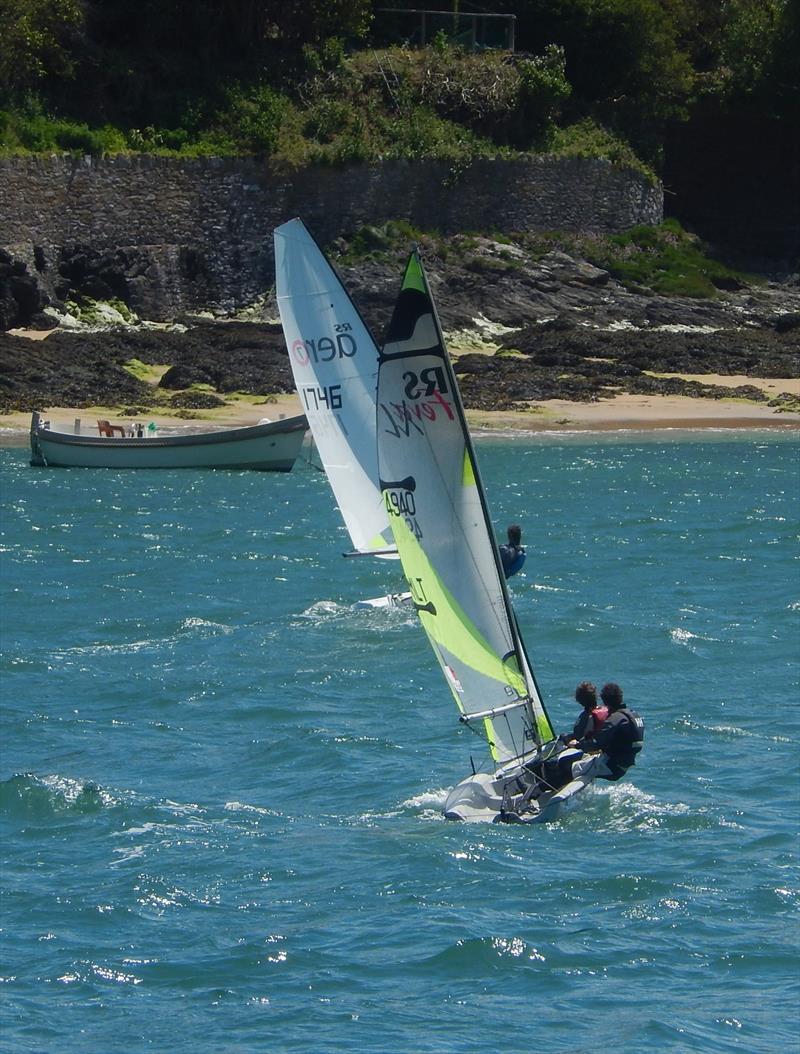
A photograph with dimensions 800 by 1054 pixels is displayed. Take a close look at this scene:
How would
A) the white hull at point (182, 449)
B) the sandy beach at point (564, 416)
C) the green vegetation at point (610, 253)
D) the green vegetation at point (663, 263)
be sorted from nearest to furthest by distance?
the white hull at point (182, 449), the sandy beach at point (564, 416), the green vegetation at point (610, 253), the green vegetation at point (663, 263)

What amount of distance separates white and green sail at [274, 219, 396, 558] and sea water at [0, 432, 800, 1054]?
4.91 feet

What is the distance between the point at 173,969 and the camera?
12148mm

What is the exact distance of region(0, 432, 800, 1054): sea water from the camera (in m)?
11.6

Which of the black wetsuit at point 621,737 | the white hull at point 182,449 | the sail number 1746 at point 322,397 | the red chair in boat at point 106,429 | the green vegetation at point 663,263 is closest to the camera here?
the black wetsuit at point 621,737

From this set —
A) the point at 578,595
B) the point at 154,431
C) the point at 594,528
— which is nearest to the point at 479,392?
the point at 154,431

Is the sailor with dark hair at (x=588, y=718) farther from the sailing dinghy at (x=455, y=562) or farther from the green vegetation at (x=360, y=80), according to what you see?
the green vegetation at (x=360, y=80)

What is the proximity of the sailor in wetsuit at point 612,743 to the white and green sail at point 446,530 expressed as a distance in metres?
0.36

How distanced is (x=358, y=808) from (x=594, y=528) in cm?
1547

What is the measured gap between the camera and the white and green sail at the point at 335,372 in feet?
75.8

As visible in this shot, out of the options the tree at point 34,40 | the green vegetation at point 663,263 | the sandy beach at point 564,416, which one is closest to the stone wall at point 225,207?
the green vegetation at point 663,263

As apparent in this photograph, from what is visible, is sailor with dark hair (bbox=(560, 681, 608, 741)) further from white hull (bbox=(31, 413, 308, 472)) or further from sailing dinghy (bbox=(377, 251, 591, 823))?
white hull (bbox=(31, 413, 308, 472))

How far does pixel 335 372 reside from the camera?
2317 centimetres

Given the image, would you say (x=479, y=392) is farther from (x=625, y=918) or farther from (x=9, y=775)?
(x=625, y=918)

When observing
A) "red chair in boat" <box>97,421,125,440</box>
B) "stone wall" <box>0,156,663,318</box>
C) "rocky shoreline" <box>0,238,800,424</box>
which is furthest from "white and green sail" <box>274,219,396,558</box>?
"stone wall" <box>0,156,663,318</box>
